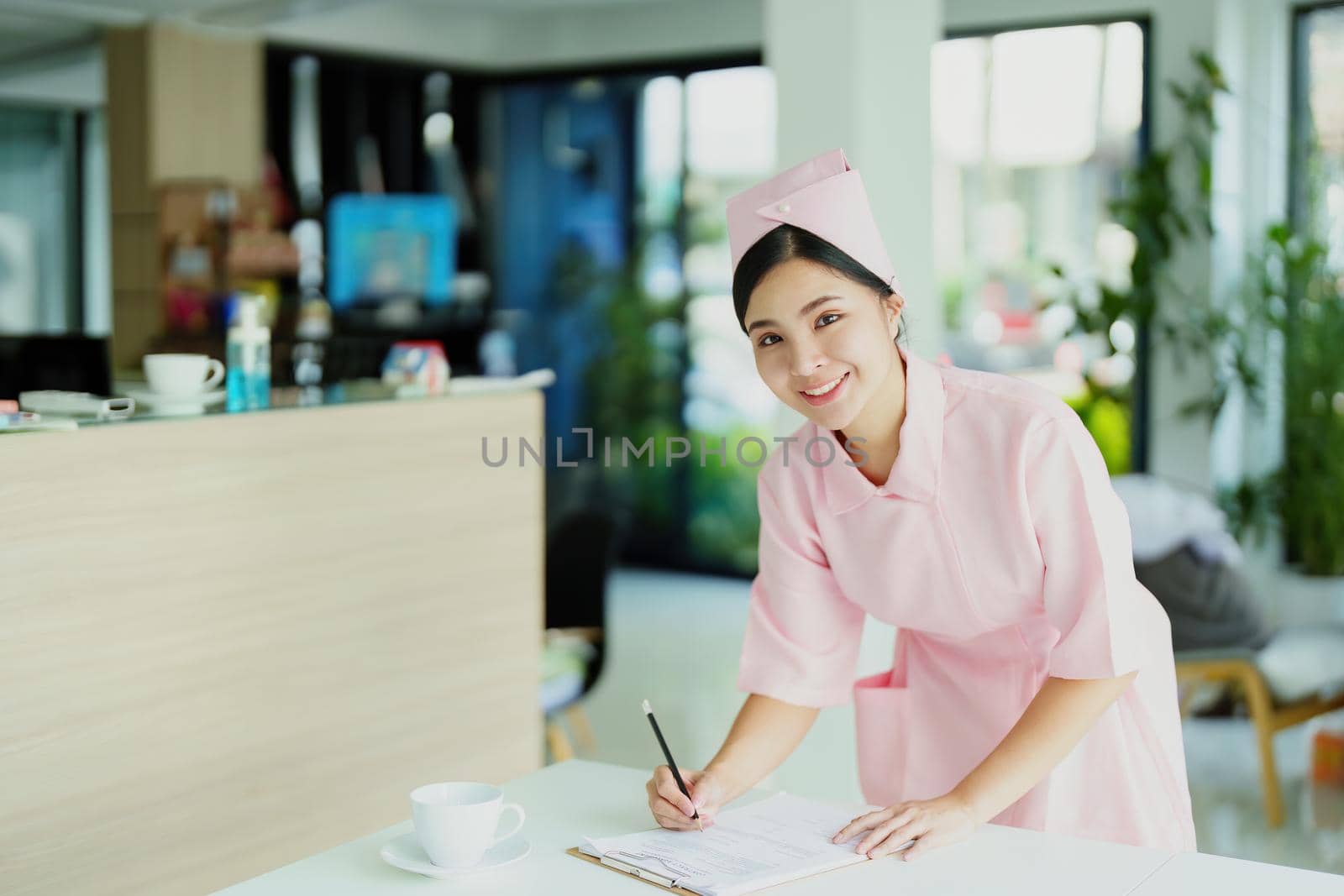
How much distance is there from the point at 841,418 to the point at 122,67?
5810 millimetres

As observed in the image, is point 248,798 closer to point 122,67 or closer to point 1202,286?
point 1202,286

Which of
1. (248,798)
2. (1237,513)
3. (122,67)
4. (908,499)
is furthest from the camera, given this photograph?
(122,67)

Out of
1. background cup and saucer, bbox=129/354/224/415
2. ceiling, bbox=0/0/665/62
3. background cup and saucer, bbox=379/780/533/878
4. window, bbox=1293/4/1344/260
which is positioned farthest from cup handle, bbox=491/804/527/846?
ceiling, bbox=0/0/665/62

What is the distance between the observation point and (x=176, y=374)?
2346 millimetres

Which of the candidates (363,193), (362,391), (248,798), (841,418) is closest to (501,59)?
(363,193)

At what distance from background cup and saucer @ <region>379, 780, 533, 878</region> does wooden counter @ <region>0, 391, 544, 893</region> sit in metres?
0.85

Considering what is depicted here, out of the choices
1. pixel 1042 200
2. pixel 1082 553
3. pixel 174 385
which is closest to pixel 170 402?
pixel 174 385

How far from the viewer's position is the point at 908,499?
1.76 meters

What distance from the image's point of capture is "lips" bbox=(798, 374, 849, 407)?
5.58 feet

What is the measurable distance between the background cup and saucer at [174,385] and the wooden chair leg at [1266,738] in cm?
311

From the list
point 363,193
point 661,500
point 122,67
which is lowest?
point 661,500

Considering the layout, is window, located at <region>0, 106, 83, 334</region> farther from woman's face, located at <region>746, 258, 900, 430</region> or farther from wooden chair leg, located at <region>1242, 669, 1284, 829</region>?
woman's face, located at <region>746, 258, 900, 430</region>

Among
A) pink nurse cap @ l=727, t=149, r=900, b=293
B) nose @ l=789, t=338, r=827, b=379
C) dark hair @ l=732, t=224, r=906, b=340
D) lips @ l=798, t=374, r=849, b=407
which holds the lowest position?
lips @ l=798, t=374, r=849, b=407

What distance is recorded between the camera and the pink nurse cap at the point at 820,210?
1678 mm
